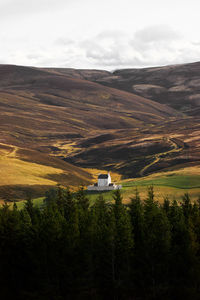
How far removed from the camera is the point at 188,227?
53.1 m

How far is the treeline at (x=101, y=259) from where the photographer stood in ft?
167

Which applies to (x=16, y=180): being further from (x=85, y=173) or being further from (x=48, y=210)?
(x=48, y=210)

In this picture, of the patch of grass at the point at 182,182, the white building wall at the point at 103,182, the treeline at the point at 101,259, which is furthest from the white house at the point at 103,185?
the treeline at the point at 101,259

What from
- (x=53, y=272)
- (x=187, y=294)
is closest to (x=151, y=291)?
(x=187, y=294)

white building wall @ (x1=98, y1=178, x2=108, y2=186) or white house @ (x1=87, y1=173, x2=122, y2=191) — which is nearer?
white house @ (x1=87, y1=173, x2=122, y2=191)

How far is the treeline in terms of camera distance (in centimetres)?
5088

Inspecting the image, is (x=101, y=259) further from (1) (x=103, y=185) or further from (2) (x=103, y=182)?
(1) (x=103, y=185)

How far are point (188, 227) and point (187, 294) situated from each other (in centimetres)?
835

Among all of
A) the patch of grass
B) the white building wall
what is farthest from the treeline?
the white building wall

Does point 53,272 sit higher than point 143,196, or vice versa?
point 143,196

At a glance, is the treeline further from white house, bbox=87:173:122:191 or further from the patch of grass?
white house, bbox=87:173:122:191

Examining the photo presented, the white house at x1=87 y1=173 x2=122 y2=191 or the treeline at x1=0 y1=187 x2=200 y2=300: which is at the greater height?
the white house at x1=87 y1=173 x2=122 y2=191

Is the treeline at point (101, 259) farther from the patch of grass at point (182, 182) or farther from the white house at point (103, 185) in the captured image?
the white house at point (103, 185)

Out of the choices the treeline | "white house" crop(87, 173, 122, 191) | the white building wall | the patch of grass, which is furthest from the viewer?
the white building wall
